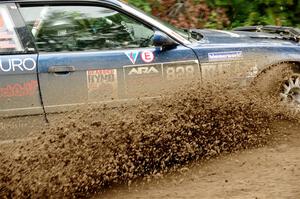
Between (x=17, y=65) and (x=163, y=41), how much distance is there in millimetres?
1359

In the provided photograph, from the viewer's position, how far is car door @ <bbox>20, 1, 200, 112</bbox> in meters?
4.92

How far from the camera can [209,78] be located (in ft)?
17.2

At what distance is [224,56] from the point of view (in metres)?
5.32

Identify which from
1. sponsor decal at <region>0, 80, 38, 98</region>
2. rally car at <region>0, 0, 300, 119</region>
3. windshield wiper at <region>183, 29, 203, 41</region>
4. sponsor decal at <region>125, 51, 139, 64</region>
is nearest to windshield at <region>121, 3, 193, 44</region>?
rally car at <region>0, 0, 300, 119</region>

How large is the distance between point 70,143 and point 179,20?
4.42 m

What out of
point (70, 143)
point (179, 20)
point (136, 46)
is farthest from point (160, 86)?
point (179, 20)

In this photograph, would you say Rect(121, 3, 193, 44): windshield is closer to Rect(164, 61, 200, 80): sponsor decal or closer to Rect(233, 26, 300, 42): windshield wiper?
Rect(164, 61, 200, 80): sponsor decal

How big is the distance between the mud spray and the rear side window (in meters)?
0.78

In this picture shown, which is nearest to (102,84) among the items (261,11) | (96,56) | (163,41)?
(96,56)

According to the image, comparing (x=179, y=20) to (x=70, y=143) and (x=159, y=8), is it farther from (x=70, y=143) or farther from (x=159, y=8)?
(x=70, y=143)

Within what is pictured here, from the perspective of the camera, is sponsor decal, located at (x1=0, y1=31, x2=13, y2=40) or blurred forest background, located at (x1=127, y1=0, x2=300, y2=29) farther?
blurred forest background, located at (x1=127, y1=0, x2=300, y2=29)

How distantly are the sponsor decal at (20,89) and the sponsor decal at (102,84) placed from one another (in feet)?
1.62

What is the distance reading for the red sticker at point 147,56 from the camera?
5086mm

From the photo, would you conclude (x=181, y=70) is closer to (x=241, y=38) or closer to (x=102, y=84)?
(x=102, y=84)
